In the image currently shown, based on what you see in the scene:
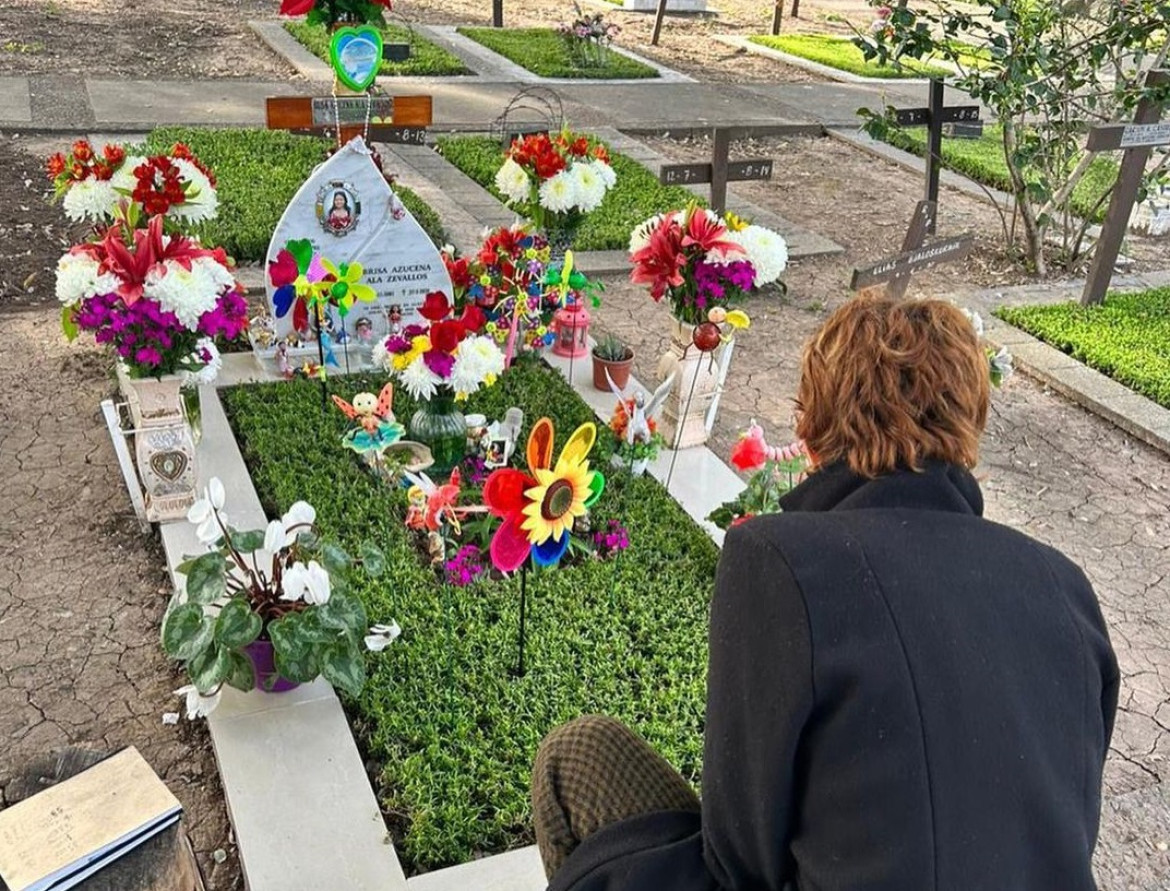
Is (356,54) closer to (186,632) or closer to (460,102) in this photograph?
(186,632)

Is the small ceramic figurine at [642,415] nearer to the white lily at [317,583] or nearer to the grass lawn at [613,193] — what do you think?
the white lily at [317,583]

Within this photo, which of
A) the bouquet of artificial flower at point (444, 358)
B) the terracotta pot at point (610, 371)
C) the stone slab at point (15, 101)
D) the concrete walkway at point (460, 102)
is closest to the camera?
the bouquet of artificial flower at point (444, 358)

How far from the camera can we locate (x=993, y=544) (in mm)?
1643

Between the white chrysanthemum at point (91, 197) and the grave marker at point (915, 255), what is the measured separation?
3268mm

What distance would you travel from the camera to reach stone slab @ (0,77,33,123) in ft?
29.5

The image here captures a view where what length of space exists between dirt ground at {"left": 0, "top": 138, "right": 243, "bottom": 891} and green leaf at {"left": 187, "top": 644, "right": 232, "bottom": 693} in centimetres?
27

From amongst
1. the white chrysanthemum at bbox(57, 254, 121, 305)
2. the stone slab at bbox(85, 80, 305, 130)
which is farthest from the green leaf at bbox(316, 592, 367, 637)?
the stone slab at bbox(85, 80, 305, 130)

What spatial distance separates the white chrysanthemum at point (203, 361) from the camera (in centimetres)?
375

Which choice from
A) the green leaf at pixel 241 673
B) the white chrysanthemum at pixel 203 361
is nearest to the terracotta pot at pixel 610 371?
the white chrysanthemum at pixel 203 361

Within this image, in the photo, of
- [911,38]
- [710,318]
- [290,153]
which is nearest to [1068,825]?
[710,318]

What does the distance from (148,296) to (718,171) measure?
11.9 ft

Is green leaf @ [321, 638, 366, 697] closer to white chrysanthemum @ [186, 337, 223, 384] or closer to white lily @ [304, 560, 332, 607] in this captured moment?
white lily @ [304, 560, 332, 607]

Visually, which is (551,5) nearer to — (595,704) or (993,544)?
(595,704)

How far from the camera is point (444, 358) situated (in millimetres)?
3900
